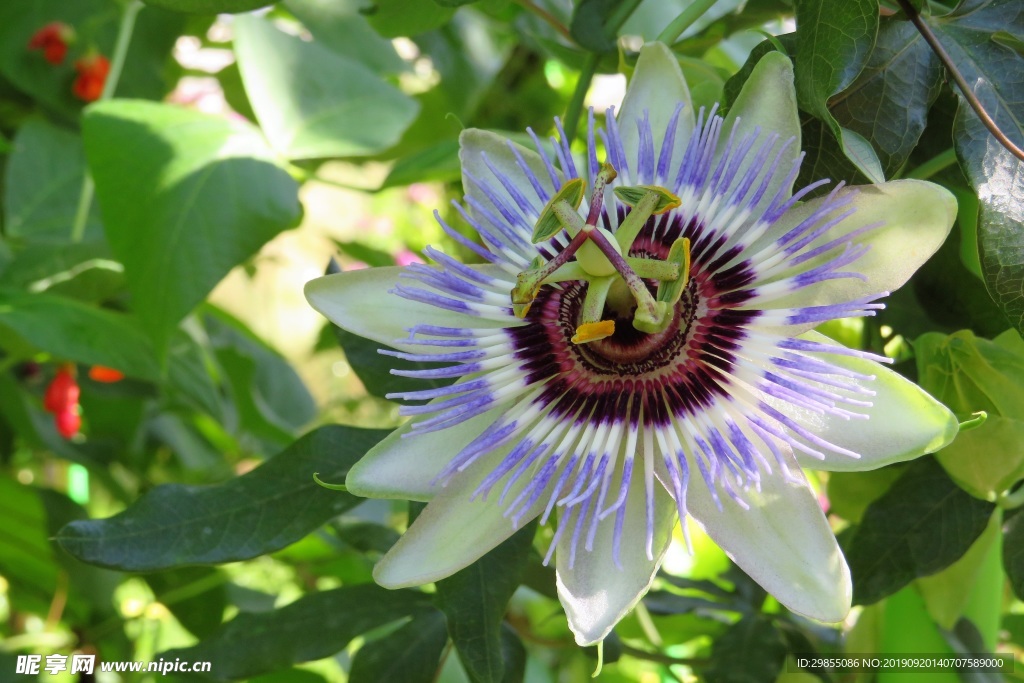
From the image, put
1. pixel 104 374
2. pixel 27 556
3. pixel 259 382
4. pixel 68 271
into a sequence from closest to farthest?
1. pixel 68 271
2. pixel 104 374
3. pixel 27 556
4. pixel 259 382

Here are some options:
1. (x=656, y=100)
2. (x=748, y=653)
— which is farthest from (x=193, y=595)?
(x=656, y=100)

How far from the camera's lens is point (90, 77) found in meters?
1.49

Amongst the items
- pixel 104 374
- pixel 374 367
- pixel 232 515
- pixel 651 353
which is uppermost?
pixel 651 353

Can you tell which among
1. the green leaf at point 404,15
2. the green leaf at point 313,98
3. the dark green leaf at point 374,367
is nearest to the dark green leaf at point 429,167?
the green leaf at point 313,98

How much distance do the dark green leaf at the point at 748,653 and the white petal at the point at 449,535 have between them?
1.37ft

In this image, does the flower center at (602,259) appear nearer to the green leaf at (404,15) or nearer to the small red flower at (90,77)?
the green leaf at (404,15)

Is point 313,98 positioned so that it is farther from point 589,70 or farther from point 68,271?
point 589,70

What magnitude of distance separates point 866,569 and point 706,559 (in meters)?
0.66

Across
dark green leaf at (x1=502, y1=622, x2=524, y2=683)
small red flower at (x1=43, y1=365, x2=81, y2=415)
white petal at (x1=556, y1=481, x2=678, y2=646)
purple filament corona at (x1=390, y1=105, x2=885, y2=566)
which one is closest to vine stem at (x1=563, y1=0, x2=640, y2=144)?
purple filament corona at (x1=390, y1=105, x2=885, y2=566)

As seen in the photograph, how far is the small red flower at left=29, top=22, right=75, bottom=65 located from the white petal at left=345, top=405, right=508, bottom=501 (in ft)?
3.66

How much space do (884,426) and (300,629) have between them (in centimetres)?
64

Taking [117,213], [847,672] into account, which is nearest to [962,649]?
[847,672]

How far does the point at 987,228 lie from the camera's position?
64cm

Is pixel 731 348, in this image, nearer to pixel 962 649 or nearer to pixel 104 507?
pixel 962 649
